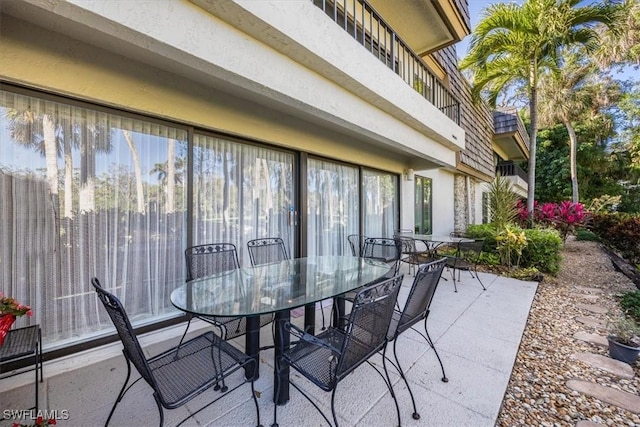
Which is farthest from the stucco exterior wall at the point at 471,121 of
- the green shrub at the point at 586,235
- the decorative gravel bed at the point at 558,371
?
the decorative gravel bed at the point at 558,371

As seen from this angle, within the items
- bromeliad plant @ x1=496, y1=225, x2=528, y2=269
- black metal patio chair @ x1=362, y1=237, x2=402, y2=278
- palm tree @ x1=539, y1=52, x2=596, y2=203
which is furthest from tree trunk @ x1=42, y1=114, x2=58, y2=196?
palm tree @ x1=539, y1=52, x2=596, y2=203

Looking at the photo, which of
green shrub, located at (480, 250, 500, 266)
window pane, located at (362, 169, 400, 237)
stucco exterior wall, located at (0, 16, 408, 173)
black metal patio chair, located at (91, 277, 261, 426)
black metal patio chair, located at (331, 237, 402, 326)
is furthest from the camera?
green shrub, located at (480, 250, 500, 266)

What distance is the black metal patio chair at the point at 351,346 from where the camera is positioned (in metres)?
1.45

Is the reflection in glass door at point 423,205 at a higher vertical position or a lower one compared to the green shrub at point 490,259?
higher

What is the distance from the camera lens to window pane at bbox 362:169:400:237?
5801mm

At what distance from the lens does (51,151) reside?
229cm

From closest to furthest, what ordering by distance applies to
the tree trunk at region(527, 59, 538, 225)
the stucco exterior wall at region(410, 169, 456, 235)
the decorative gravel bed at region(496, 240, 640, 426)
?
→ the decorative gravel bed at region(496, 240, 640, 426)
the tree trunk at region(527, 59, 538, 225)
the stucco exterior wall at region(410, 169, 456, 235)

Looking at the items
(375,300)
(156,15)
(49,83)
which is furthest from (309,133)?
(375,300)

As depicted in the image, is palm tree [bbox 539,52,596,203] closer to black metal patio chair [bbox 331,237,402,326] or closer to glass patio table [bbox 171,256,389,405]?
black metal patio chair [bbox 331,237,402,326]

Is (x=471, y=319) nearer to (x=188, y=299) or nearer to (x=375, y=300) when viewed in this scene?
(x=375, y=300)

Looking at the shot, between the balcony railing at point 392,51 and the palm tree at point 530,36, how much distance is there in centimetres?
202

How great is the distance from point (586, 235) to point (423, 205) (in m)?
7.66

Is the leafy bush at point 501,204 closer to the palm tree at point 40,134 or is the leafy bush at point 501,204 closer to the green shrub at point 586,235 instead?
the green shrub at point 586,235

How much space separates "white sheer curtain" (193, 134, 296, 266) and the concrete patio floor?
122 centimetres
